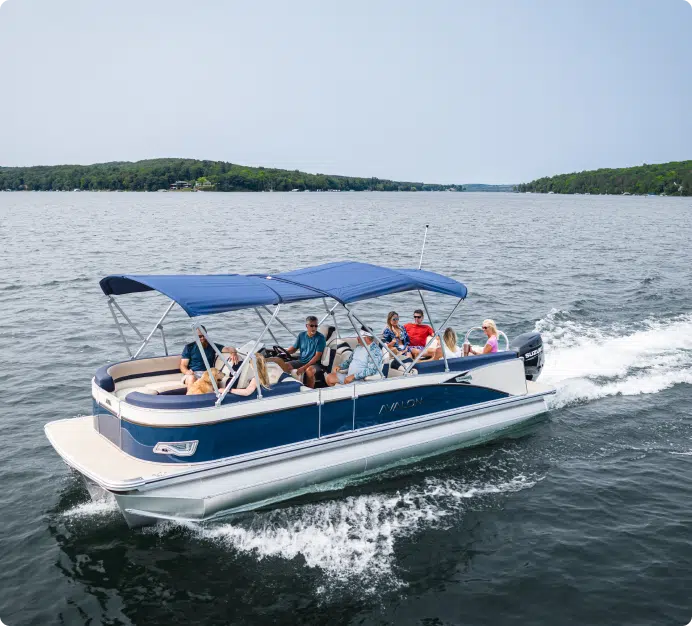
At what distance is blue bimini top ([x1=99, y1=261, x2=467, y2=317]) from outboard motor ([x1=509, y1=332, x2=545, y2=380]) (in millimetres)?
2698

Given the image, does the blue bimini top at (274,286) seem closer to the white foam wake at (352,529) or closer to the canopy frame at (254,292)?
the canopy frame at (254,292)

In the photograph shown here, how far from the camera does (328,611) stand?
7.70 metres

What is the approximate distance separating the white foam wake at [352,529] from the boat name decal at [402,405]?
4.34 ft

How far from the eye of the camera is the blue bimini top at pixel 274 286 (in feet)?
29.7

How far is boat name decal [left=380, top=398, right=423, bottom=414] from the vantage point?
10.9 m

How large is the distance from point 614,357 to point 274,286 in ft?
35.4

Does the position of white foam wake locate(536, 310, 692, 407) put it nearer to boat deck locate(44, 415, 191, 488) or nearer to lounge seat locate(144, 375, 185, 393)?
lounge seat locate(144, 375, 185, 393)

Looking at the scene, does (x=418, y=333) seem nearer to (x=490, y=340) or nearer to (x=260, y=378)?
(x=490, y=340)

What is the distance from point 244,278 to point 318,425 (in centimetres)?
267

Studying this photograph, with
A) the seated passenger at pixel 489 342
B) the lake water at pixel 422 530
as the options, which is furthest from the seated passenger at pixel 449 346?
the lake water at pixel 422 530

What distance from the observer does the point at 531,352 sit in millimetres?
13844

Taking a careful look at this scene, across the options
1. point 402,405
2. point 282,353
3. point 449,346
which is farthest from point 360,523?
point 449,346

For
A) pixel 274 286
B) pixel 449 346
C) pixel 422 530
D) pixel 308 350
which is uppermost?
pixel 274 286

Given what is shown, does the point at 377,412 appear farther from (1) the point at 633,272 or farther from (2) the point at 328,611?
(1) the point at 633,272
